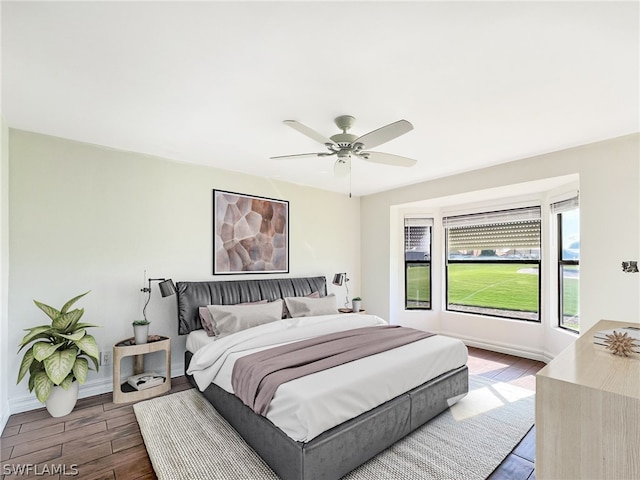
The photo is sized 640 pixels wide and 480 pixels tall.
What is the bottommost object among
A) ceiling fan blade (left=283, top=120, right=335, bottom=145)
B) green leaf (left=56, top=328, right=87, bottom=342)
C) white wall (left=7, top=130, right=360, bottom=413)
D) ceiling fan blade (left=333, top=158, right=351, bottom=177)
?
green leaf (left=56, top=328, right=87, bottom=342)

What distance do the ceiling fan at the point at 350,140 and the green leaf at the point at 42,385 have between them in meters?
2.69

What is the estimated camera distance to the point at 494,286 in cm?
509

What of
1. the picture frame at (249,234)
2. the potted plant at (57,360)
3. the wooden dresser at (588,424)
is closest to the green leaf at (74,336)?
the potted plant at (57,360)

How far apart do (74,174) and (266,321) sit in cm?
247

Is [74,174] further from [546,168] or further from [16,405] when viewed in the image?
[546,168]

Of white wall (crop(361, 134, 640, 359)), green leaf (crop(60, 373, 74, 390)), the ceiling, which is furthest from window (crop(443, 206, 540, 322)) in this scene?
green leaf (crop(60, 373, 74, 390))

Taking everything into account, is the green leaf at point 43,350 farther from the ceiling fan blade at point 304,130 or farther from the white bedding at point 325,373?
the ceiling fan blade at point 304,130

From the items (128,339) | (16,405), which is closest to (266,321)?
(128,339)

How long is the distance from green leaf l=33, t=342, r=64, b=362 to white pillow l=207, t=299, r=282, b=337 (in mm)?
1325

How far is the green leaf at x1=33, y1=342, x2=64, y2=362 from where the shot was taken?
259 cm

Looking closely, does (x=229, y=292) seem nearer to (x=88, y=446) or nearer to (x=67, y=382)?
(x=67, y=382)

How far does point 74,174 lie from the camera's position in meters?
3.21

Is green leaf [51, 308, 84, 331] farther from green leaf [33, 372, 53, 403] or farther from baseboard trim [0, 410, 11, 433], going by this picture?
baseboard trim [0, 410, 11, 433]

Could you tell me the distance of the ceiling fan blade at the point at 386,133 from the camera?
215cm
